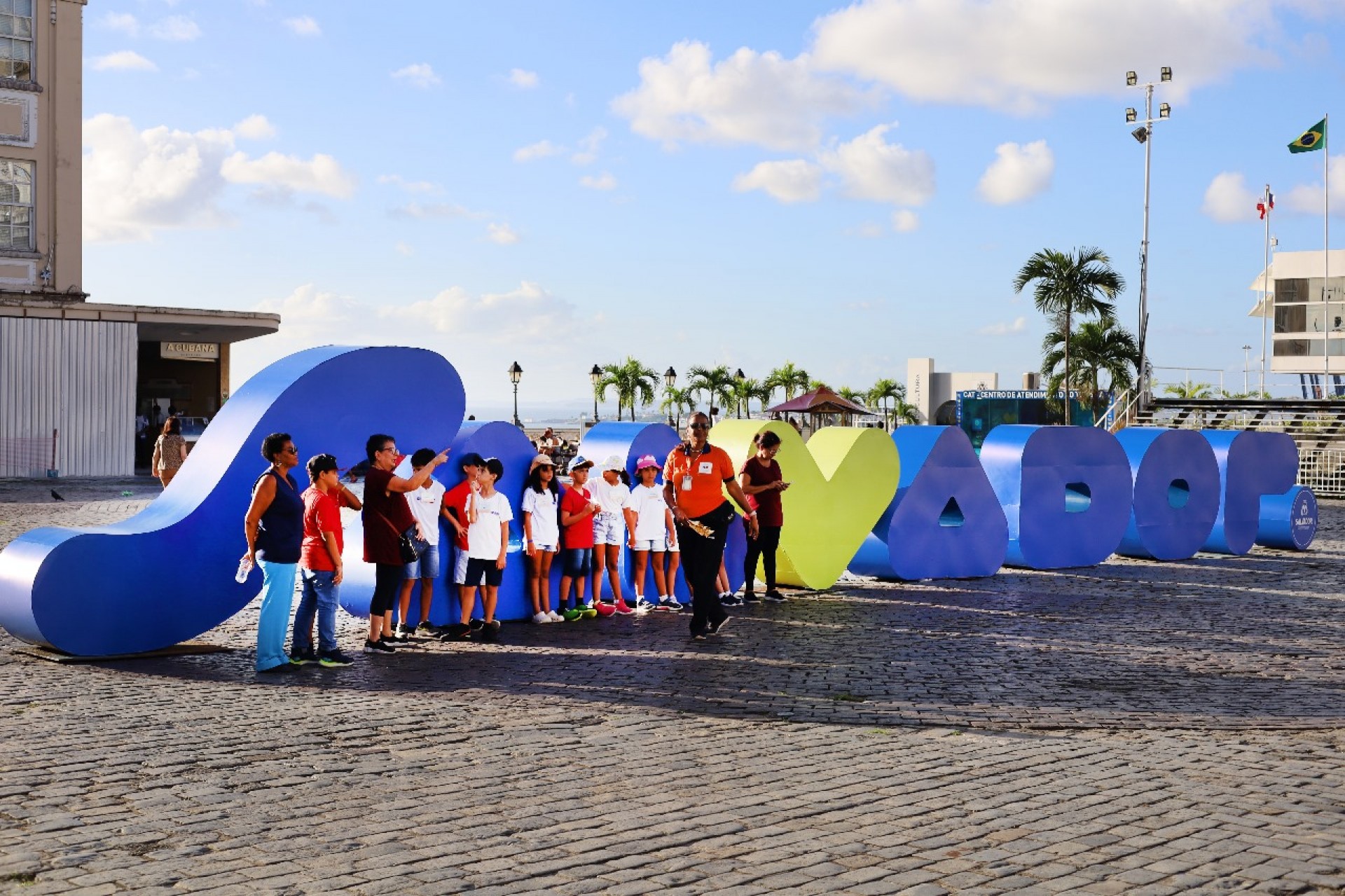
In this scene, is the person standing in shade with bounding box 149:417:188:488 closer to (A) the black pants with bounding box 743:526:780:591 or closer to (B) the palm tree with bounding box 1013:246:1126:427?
(A) the black pants with bounding box 743:526:780:591

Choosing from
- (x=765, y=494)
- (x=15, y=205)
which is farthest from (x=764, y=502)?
(x=15, y=205)

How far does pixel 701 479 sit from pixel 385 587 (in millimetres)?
2876

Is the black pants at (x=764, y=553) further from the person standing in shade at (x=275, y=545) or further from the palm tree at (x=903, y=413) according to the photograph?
the palm tree at (x=903, y=413)

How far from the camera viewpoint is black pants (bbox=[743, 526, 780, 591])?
45.2 feet

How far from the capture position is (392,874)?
17.3 feet

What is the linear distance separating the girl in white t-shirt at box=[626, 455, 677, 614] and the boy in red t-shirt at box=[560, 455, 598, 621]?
55 cm

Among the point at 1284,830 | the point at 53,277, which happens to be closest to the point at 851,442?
the point at 1284,830

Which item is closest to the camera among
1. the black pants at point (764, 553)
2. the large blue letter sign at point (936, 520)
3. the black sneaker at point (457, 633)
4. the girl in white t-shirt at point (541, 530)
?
the black sneaker at point (457, 633)

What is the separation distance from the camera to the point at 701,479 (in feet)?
38.2

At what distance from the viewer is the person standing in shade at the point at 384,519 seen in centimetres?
1037

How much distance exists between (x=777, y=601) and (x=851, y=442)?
257cm

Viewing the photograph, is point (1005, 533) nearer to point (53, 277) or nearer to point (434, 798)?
point (434, 798)

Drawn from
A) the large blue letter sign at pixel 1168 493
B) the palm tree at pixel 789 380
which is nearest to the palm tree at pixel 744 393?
the palm tree at pixel 789 380

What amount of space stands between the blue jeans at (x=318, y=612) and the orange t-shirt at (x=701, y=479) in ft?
10.6
